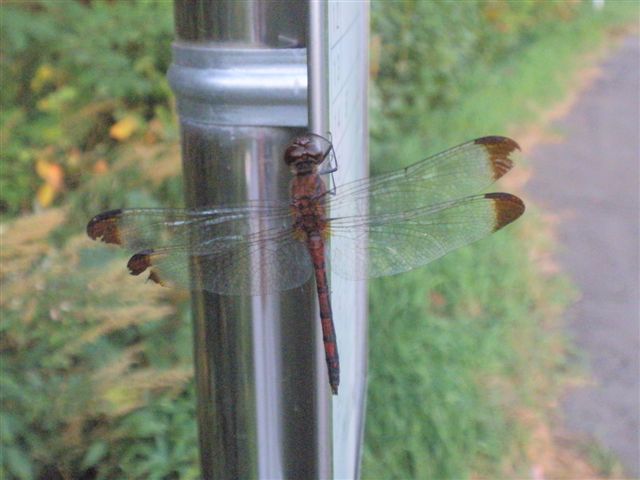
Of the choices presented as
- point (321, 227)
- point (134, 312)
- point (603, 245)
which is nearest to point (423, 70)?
point (603, 245)

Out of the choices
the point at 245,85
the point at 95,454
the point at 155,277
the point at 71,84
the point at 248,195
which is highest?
the point at 71,84

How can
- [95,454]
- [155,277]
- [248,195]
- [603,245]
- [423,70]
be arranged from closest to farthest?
[248,195], [155,277], [95,454], [603,245], [423,70]

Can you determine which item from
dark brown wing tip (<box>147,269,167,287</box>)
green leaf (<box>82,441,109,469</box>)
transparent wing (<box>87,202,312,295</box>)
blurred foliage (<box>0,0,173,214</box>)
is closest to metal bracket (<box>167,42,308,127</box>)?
transparent wing (<box>87,202,312,295</box>)

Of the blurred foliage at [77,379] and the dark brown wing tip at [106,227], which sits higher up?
the dark brown wing tip at [106,227]

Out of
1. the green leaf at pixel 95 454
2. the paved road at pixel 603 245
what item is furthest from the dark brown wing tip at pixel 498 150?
the paved road at pixel 603 245

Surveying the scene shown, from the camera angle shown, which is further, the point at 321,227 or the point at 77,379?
the point at 77,379

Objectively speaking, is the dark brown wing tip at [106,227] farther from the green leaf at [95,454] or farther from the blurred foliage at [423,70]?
the blurred foliage at [423,70]

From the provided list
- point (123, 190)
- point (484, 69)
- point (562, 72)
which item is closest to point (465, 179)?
point (123, 190)

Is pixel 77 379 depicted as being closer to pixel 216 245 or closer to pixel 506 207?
pixel 216 245
